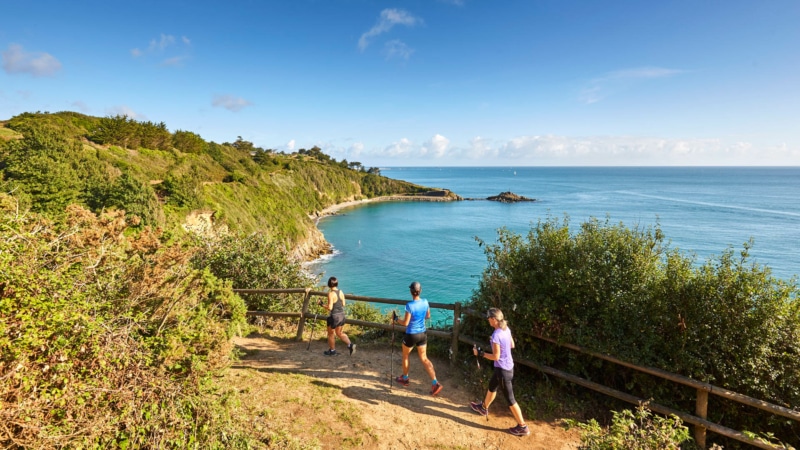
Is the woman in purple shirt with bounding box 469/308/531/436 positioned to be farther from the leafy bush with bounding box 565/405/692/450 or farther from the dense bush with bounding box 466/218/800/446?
the leafy bush with bounding box 565/405/692/450

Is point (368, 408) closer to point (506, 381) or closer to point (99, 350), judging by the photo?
point (506, 381)

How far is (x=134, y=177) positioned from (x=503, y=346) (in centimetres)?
2652

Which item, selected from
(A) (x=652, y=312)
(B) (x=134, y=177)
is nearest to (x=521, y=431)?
(A) (x=652, y=312)

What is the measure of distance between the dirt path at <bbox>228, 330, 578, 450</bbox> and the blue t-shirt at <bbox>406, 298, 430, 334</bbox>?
1.35 metres

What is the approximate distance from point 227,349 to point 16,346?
209 centimetres

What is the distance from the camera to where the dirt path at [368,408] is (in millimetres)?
5621

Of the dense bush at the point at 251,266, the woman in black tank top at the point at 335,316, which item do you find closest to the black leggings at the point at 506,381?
the woman in black tank top at the point at 335,316

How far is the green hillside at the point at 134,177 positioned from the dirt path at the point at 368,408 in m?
5.01

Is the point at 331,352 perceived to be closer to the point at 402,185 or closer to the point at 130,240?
the point at 130,240

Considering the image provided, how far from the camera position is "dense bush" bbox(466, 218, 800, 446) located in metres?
5.46

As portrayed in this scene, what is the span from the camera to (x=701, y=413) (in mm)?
5574

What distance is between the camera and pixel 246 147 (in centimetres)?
9762

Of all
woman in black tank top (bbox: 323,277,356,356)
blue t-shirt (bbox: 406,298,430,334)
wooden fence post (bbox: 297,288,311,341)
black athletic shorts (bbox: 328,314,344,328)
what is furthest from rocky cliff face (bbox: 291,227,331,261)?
blue t-shirt (bbox: 406,298,430,334)

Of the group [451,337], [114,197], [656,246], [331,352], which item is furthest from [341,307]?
[114,197]
